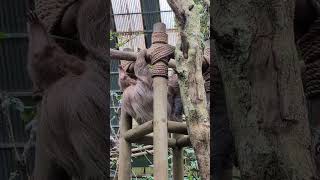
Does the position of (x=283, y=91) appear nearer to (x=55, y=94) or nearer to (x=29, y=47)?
(x=55, y=94)

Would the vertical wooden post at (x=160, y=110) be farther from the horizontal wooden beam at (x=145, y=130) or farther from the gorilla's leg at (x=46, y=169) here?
the gorilla's leg at (x=46, y=169)

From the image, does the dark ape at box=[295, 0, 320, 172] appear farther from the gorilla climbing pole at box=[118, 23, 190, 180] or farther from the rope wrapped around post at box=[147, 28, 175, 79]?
the rope wrapped around post at box=[147, 28, 175, 79]

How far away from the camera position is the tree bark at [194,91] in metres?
2.88

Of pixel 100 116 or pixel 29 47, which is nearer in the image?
pixel 100 116

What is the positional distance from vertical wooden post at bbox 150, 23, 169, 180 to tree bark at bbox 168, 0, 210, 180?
187 mm

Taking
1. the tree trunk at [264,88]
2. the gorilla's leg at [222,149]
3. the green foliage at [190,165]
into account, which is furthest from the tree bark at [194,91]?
the tree trunk at [264,88]

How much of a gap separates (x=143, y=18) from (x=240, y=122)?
3.51 metres

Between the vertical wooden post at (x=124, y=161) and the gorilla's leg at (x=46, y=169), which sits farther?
the vertical wooden post at (x=124, y=161)

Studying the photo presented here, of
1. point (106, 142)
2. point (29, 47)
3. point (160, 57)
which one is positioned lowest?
point (106, 142)

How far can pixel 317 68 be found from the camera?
1285 millimetres

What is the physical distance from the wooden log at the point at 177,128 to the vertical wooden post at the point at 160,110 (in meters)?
0.13

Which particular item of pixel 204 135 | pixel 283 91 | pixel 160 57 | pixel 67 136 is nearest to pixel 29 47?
pixel 67 136

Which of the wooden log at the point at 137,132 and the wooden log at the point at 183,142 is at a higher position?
the wooden log at the point at 137,132

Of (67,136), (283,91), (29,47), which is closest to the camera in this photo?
(283,91)
